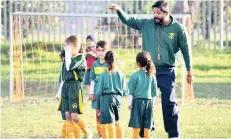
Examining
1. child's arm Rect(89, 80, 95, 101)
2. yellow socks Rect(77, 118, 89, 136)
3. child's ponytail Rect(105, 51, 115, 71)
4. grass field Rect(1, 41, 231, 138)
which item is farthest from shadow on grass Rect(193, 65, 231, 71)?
child's ponytail Rect(105, 51, 115, 71)

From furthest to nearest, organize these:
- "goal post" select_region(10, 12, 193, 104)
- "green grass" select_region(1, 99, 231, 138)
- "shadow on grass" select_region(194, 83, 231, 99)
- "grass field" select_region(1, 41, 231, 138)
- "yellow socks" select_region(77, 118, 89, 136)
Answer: "shadow on grass" select_region(194, 83, 231, 99) < "goal post" select_region(10, 12, 193, 104) < "grass field" select_region(1, 41, 231, 138) < "green grass" select_region(1, 99, 231, 138) < "yellow socks" select_region(77, 118, 89, 136)

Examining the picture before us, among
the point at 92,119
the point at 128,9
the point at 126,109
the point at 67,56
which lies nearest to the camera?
the point at 67,56

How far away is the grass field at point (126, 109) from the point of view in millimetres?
11806

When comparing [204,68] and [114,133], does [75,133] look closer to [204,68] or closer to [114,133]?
[114,133]

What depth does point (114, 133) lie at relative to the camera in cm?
1055

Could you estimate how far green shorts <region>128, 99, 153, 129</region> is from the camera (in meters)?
10.2

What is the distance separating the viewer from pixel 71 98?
10711mm

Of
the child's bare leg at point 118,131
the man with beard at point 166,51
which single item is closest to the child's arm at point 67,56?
the man with beard at point 166,51

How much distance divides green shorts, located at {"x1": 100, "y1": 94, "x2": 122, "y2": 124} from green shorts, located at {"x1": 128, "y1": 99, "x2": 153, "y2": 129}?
0.38m

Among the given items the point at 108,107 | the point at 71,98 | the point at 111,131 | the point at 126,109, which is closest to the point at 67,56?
the point at 71,98

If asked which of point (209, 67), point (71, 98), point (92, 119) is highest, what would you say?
point (209, 67)

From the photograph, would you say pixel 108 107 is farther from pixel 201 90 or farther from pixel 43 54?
pixel 43 54

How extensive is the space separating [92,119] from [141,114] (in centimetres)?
304

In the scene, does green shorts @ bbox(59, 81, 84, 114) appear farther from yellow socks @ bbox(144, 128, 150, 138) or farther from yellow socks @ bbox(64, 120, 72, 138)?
yellow socks @ bbox(144, 128, 150, 138)
